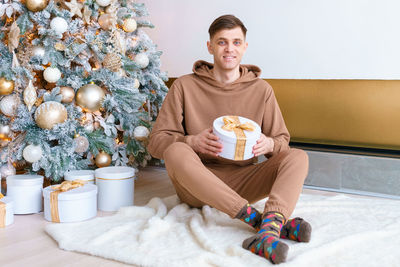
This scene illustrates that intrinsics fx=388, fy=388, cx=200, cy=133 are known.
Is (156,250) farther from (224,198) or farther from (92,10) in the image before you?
(92,10)

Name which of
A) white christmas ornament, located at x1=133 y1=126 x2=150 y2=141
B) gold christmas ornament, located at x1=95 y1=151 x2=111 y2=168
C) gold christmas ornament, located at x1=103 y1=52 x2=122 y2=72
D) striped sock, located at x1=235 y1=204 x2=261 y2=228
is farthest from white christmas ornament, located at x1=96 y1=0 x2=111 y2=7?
striped sock, located at x1=235 y1=204 x2=261 y2=228

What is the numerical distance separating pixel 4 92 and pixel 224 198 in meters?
1.12

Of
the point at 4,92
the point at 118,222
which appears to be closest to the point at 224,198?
the point at 118,222

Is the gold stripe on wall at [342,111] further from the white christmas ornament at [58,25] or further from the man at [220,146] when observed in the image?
the white christmas ornament at [58,25]

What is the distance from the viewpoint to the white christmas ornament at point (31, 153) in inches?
A: 67.7

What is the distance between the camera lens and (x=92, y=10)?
1943 mm

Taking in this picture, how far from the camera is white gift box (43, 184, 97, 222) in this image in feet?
4.73

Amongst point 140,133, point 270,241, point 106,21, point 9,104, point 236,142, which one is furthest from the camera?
point 140,133

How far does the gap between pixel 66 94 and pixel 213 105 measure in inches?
27.6

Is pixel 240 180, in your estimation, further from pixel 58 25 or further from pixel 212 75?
pixel 58 25

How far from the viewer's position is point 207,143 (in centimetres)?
137

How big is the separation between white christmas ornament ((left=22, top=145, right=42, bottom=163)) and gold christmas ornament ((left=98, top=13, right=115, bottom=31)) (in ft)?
2.27

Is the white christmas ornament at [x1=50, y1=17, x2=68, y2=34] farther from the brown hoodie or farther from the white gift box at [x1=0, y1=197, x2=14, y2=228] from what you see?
the white gift box at [x1=0, y1=197, x2=14, y2=228]

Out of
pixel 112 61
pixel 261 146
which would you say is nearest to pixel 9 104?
pixel 112 61
